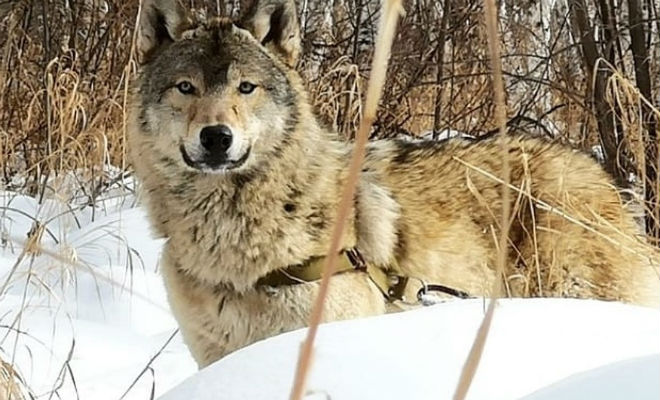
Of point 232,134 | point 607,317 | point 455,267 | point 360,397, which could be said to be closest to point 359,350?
point 360,397

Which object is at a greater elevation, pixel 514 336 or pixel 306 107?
pixel 306 107

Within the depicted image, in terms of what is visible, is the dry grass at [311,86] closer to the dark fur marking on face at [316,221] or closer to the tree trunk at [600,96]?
the tree trunk at [600,96]

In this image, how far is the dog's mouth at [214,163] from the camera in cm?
324

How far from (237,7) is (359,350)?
24.8ft

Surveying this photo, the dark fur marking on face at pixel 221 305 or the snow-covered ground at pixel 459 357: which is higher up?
the snow-covered ground at pixel 459 357

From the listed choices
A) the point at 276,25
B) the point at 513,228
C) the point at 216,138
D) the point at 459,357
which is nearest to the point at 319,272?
the point at 216,138

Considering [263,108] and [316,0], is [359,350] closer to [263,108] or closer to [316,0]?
[263,108]

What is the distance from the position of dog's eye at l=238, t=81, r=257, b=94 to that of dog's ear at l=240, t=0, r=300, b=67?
0.22m

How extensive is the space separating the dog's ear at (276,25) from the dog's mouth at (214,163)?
1.55 feet

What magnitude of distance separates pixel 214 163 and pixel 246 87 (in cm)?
32

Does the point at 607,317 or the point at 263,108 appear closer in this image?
the point at 607,317

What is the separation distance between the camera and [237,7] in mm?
8742

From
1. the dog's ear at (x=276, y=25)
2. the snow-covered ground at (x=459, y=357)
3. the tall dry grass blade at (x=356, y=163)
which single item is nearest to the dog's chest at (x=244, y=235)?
the dog's ear at (x=276, y=25)

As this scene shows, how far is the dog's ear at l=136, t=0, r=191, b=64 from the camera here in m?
3.60
